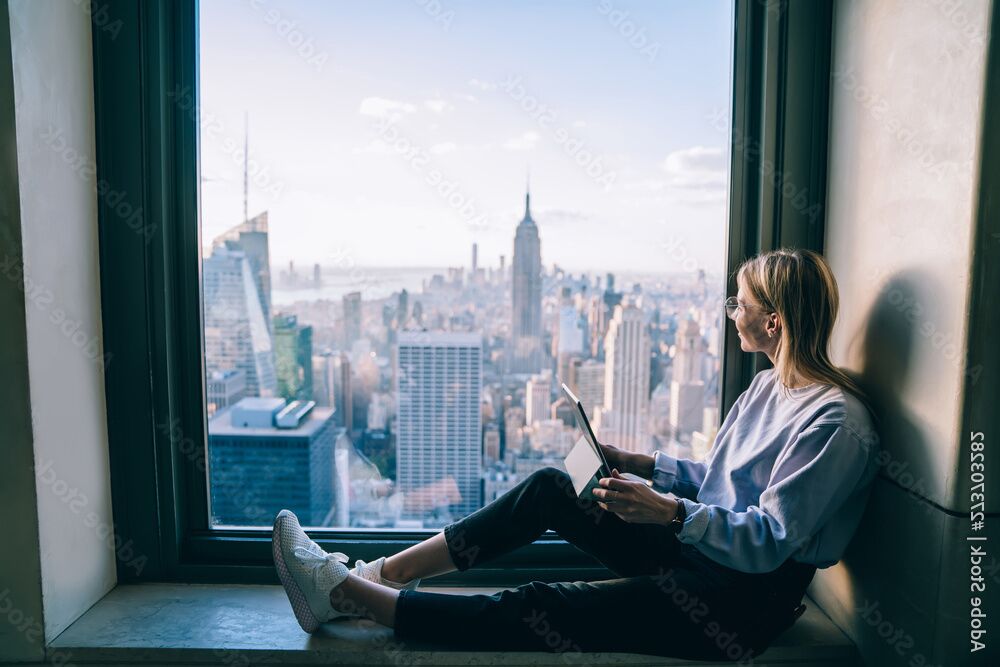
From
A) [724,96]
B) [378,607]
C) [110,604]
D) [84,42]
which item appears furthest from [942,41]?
[110,604]

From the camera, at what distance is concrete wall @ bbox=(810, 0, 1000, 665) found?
1069mm

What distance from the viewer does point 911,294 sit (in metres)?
1.19

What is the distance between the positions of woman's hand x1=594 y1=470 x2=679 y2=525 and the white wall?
1142 millimetres

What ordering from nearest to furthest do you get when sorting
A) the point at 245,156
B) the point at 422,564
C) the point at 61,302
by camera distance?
the point at 61,302 < the point at 422,564 < the point at 245,156

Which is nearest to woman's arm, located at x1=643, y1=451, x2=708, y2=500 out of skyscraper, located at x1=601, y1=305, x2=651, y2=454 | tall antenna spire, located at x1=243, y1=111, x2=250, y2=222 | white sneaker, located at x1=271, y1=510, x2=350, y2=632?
skyscraper, located at x1=601, y1=305, x2=651, y2=454

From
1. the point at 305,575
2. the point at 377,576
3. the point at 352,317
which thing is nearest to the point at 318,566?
the point at 305,575

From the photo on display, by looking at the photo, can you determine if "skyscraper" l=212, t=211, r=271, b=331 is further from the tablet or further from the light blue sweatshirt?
the light blue sweatshirt

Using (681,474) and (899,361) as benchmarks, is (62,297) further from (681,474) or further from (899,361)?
(899,361)

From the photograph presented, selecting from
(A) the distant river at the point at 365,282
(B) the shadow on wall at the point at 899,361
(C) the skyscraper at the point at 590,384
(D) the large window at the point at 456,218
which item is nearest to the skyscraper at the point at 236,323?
(D) the large window at the point at 456,218

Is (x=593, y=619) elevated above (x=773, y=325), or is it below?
below

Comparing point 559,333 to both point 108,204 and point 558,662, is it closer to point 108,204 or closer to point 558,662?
point 558,662

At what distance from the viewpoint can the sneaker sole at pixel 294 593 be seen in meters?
1.41

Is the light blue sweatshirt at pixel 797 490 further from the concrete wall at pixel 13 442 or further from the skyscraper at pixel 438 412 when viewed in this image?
the concrete wall at pixel 13 442

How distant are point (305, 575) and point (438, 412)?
489 millimetres
